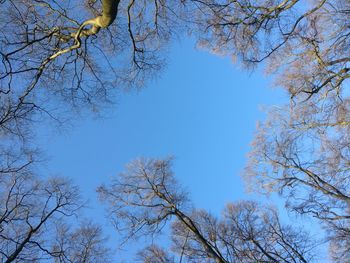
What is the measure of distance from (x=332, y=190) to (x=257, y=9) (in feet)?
20.8

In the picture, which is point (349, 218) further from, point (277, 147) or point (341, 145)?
point (277, 147)

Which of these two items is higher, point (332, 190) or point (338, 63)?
point (338, 63)

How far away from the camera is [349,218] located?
11.3m

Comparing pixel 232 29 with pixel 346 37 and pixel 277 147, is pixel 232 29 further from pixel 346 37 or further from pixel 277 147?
pixel 277 147

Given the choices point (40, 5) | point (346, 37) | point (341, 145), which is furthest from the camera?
point (341, 145)

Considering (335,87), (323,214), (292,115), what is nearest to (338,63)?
(335,87)

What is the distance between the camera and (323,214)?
11.6 m

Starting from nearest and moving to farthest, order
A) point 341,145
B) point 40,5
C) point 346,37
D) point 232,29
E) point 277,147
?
point 40,5, point 232,29, point 346,37, point 341,145, point 277,147

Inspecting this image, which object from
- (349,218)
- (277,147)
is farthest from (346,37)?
(349,218)

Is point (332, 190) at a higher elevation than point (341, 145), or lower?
lower

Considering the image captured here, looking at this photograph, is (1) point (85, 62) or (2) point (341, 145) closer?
(1) point (85, 62)

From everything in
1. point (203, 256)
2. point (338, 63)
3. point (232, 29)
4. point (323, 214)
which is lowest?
point (203, 256)

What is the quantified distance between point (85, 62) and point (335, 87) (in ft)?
19.8

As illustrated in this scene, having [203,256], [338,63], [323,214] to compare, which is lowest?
[203,256]
